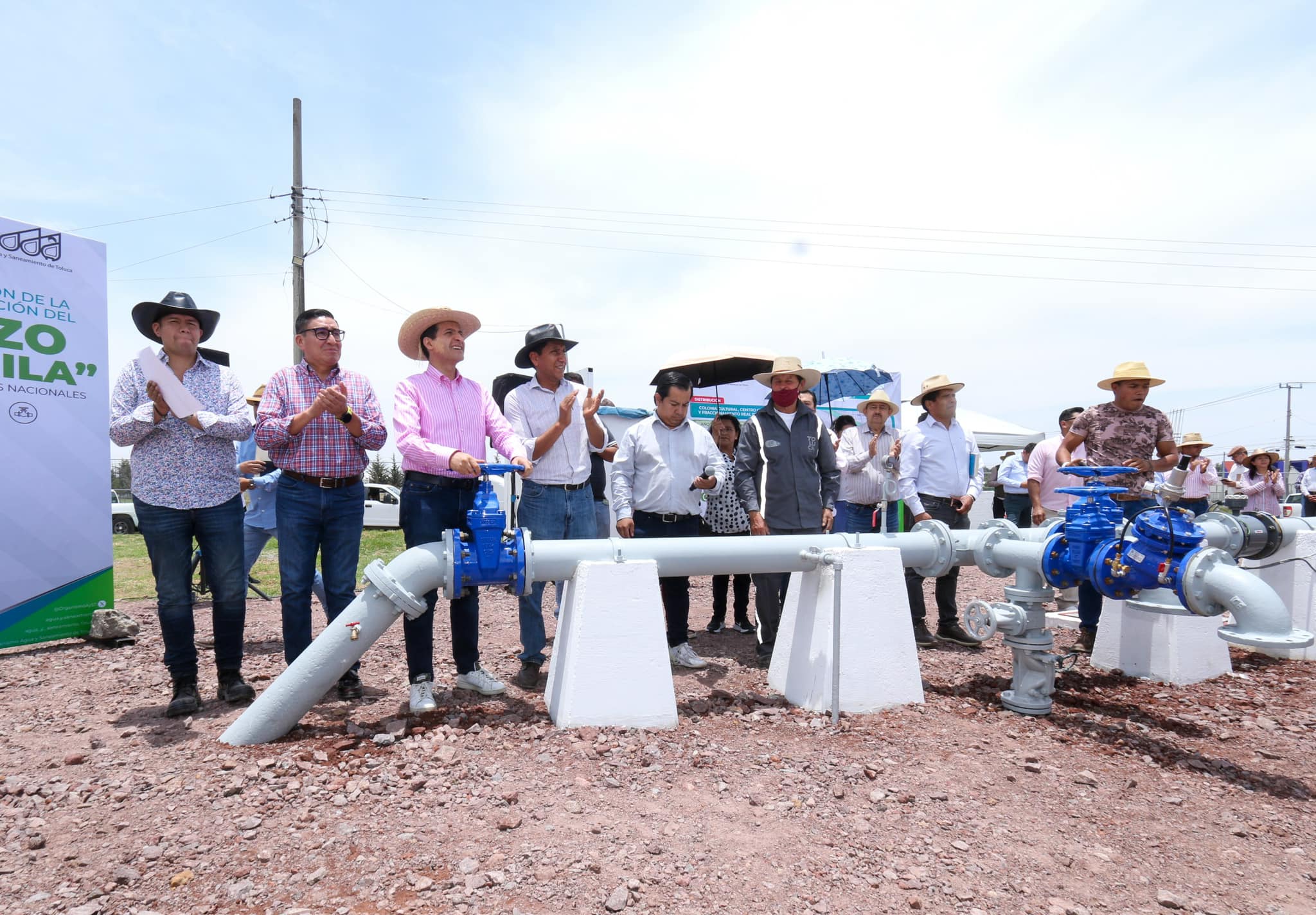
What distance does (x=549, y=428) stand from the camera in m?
4.24

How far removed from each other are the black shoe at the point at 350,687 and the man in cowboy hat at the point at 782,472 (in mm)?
2362

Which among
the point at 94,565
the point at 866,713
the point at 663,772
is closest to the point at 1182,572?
the point at 866,713

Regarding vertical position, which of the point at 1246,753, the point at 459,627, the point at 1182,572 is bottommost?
the point at 1246,753

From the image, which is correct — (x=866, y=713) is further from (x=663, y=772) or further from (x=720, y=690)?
(x=663, y=772)

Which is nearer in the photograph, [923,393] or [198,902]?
[198,902]

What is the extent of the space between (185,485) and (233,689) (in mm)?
1034

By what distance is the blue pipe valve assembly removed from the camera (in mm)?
3170

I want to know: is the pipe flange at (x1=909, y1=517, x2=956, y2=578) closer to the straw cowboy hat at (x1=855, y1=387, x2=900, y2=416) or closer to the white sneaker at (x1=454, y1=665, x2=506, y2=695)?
the straw cowboy hat at (x1=855, y1=387, x2=900, y2=416)

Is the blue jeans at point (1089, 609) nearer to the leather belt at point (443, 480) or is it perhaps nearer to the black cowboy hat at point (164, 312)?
the leather belt at point (443, 480)

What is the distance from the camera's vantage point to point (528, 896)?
2191 mm

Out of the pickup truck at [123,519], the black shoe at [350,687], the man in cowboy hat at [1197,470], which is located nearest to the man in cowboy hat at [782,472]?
the black shoe at [350,687]

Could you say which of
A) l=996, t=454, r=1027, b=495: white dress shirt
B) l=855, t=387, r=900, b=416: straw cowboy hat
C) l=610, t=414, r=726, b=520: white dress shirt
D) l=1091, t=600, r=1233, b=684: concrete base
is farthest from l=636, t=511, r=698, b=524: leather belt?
l=996, t=454, r=1027, b=495: white dress shirt

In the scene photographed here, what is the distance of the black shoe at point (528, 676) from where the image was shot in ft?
14.1

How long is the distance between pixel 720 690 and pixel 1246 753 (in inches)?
94.4
